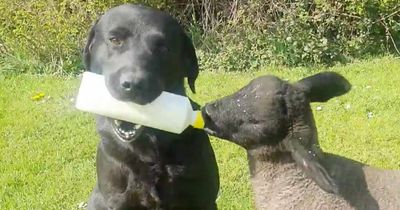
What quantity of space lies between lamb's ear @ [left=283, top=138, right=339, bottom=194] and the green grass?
170 cm

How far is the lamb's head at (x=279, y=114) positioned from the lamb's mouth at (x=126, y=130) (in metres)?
0.43

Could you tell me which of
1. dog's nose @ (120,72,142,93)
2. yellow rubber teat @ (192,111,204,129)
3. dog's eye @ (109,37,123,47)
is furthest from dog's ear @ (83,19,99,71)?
yellow rubber teat @ (192,111,204,129)

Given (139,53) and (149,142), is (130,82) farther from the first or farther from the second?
(149,142)

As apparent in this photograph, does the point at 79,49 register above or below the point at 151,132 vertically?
below

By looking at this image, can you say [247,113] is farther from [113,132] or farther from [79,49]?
[79,49]

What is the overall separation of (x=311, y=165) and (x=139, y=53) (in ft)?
3.86

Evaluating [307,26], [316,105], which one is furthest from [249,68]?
[316,105]

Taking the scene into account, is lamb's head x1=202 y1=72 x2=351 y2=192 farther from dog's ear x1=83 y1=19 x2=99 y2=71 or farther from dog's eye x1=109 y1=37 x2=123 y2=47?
dog's ear x1=83 y1=19 x2=99 y2=71

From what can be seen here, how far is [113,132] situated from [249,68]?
18.3 feet

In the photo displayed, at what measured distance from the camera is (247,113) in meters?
4.33

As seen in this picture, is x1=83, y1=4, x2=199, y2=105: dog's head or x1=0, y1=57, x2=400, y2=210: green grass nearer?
x1=83, y1=4, x2=199, y2=105: dog's head

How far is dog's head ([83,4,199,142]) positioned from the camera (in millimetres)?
4035

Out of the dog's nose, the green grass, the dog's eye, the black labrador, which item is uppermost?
the dog's nose

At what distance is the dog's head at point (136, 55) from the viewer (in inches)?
159
